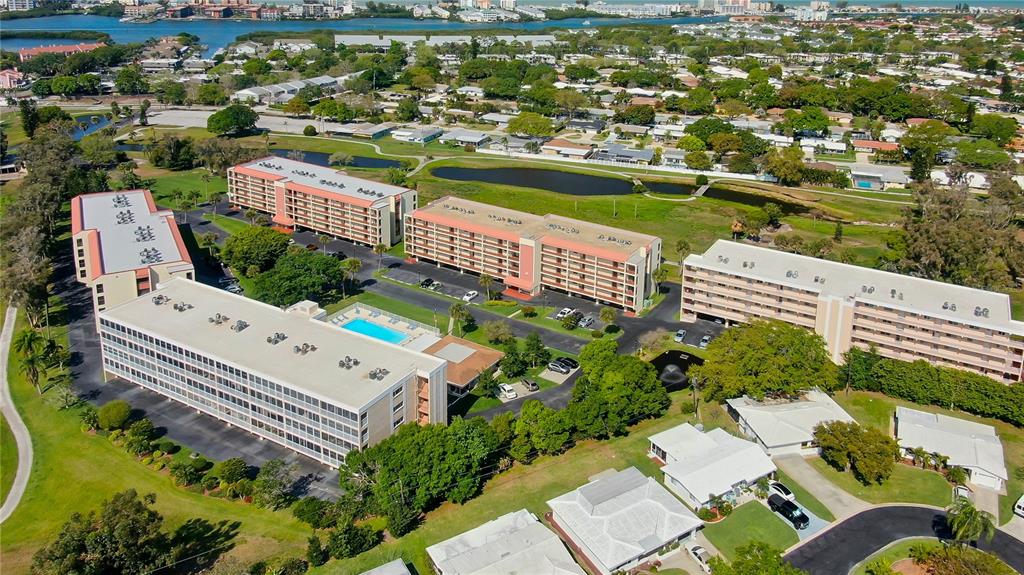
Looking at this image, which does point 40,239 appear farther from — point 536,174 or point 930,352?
point 930,352

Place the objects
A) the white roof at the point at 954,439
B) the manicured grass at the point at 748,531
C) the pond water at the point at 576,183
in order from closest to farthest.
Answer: the manicured grass at the point at 748,531 < the white roof at the point at 954,439 < the pond water at the point at 576,183

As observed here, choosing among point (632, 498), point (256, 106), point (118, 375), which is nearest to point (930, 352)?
point (632, 498)

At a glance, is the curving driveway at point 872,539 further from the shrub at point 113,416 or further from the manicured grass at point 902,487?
the shrub at point 113,416

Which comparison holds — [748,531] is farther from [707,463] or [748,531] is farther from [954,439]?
[954,439]

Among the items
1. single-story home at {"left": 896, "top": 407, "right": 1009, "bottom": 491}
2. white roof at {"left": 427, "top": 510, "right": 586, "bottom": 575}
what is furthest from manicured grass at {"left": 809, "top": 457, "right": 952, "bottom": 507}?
white roof at {"left": 427, "top": 510, "right": 586, "bottom": 575}

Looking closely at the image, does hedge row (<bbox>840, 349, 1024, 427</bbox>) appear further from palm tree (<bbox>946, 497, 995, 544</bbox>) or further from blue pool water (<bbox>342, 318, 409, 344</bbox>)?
blue pool water (<bbox>342, 318, 409, 344</bbox>)

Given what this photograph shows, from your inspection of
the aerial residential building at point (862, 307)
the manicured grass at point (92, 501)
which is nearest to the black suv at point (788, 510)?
the aerial residential building at point (862, 307)

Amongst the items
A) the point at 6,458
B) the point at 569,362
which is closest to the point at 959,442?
the point at 569,362

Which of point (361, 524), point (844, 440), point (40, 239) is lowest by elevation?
point (361, 524)
